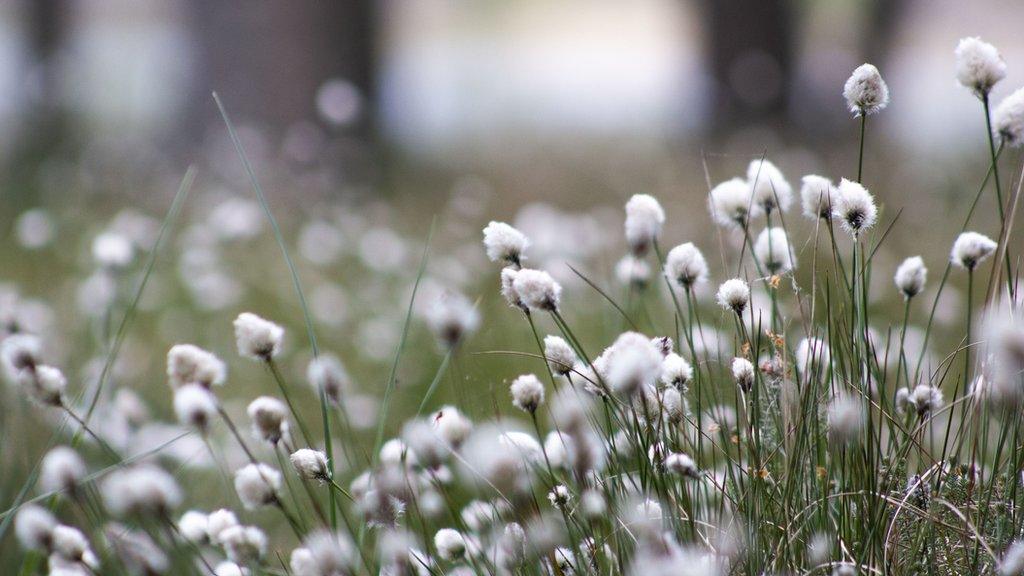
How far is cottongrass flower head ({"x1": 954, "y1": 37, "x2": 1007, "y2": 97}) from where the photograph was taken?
4.15 feet

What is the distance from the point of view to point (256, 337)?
1239 mm

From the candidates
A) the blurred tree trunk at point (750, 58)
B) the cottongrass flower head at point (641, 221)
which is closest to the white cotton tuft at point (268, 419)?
the cottongrass flower head at point (641, 221)

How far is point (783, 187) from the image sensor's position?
1.51m

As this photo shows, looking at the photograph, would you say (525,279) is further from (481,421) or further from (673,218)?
(673,218)

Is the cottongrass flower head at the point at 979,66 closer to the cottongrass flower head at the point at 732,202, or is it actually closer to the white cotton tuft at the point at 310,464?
the cottongrass flower head at the point at 732,202

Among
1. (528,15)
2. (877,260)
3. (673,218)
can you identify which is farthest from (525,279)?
(528,15)

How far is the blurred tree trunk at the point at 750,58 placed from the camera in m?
6.98

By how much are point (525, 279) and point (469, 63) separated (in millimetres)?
11480

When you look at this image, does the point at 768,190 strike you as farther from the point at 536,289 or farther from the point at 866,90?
the point at 536,289

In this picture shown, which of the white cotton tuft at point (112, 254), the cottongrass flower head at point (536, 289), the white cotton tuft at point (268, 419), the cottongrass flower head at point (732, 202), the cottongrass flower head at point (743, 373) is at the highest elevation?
the cottongrass flower head at point (732, 202)

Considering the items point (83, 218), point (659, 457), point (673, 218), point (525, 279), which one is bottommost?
point (83, 218)

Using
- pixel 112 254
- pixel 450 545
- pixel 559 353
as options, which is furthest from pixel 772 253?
pixel 112 254

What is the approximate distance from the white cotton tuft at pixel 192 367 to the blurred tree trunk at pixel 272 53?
527 cm

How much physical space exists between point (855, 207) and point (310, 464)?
2.40 ft
